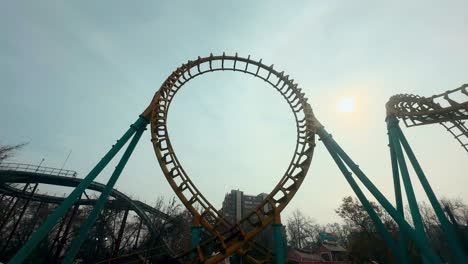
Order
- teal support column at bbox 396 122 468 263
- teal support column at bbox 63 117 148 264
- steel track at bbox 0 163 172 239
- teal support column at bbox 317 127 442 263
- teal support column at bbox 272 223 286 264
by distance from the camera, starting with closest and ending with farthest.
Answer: teal support column at bbox 272 223 286 264 → teal support column at bbox 317 127 442 263 → teal support column at bbox 396 122 468 263 → teal support column at bbox 63 117 148 264 → steel track at bbox 0 163 172 239

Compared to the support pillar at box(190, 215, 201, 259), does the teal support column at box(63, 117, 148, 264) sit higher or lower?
higher

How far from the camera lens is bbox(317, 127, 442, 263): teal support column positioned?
309 inches

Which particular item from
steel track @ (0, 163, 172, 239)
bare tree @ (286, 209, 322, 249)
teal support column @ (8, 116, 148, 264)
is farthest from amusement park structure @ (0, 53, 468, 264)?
bare tree @ (286, 209, 322, 249)

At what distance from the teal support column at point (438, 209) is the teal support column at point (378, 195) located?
200cm

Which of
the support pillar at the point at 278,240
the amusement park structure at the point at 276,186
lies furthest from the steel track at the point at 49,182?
the support pillar at the point at 278,240

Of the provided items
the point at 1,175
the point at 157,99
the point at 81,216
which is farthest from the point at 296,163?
the point at 81,216

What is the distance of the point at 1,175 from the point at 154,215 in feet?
46.6

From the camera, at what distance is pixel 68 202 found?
338 inches

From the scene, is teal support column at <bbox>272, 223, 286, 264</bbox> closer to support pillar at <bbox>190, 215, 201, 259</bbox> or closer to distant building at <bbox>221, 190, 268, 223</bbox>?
support pillar at <bbox>190, 215, 201, 259</bbox>

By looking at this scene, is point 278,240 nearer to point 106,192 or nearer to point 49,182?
point 106,192

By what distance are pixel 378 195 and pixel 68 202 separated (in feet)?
38.4

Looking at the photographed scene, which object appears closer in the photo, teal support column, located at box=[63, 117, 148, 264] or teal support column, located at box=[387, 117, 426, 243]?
teal support column, located at box=[387, 117, 426, 243]

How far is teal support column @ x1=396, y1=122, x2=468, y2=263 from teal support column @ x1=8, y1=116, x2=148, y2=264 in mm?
12246

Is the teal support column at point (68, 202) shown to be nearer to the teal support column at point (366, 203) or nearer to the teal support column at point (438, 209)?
the teal support column at point (366, 203)
